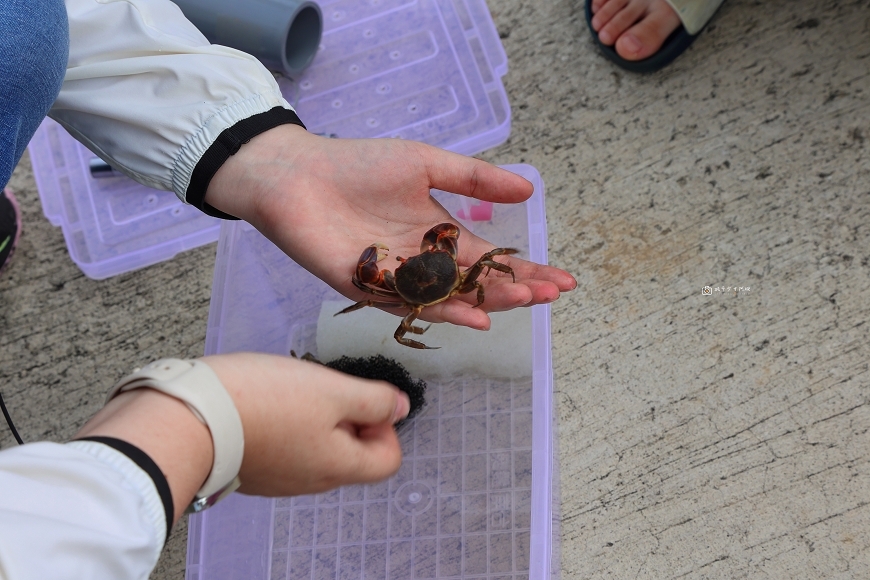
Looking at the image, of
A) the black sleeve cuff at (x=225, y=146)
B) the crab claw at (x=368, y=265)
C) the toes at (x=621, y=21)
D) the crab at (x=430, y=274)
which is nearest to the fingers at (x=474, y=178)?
the crab at (x=430, y=274)

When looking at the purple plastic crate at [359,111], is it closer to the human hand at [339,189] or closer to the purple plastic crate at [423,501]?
the purple plastic crate at [423,501]

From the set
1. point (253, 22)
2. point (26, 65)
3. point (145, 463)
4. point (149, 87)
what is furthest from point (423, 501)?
point (253, 22)

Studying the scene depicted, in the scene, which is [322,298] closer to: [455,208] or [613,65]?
[455,208]

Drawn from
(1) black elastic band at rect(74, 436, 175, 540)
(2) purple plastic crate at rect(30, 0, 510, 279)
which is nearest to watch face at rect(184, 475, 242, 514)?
(1) black elastic band at rect(74, 436, 175, 540)

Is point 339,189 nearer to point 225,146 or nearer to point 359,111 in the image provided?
point 225,146

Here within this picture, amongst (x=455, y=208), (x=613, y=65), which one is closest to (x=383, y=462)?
(x=455, y=208)

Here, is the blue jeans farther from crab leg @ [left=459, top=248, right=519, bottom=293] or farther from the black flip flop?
the black flip flop

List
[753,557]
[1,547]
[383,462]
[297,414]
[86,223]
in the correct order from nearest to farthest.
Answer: [1,547]
[297,414]
[383,462]
[753,557]
[86,223]
